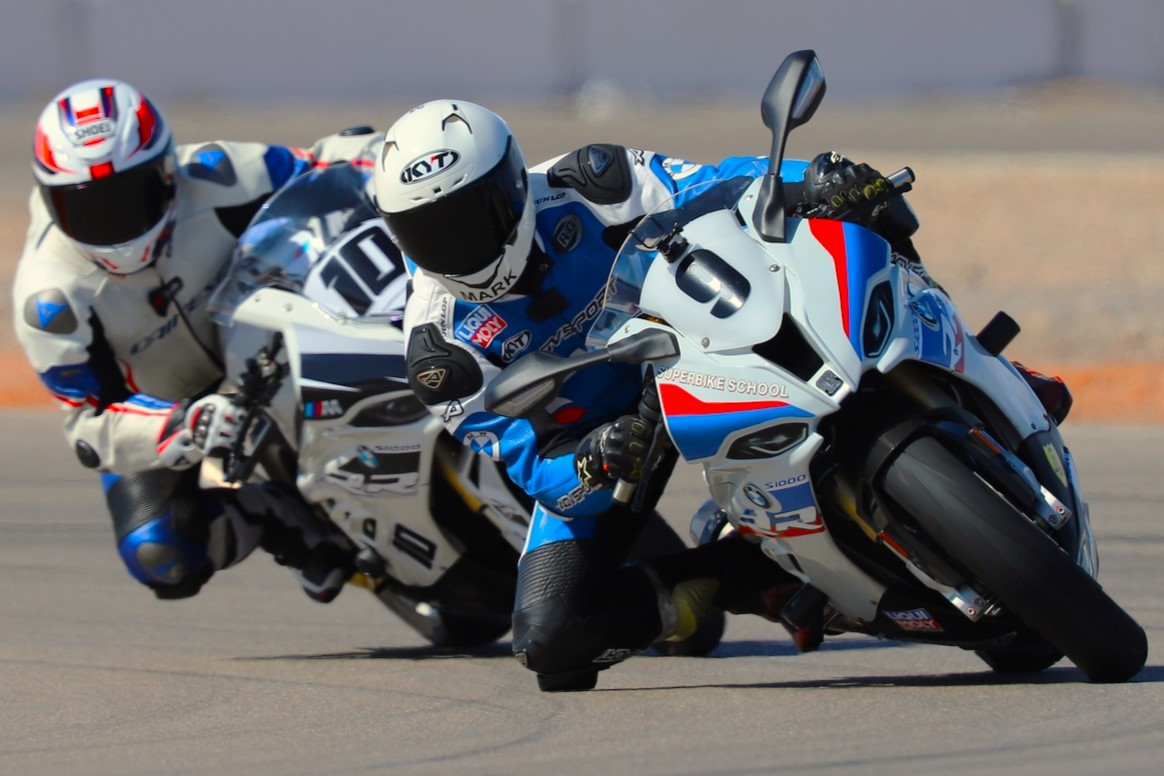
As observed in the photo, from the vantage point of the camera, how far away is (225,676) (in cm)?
592

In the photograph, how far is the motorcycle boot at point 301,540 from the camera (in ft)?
22.0

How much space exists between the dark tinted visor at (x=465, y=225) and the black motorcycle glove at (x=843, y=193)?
33.0 inches

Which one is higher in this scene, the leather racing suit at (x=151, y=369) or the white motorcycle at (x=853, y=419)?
the white motorcycle at (x=853, y=419)

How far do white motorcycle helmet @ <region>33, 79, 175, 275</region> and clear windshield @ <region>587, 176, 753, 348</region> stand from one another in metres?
2.41

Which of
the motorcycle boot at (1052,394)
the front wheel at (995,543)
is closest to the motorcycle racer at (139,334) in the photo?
the motorcycle boot at (1052,394)

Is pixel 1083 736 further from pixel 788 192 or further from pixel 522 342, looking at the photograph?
pixel 522 342

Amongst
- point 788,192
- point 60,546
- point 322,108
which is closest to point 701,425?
point 788,192

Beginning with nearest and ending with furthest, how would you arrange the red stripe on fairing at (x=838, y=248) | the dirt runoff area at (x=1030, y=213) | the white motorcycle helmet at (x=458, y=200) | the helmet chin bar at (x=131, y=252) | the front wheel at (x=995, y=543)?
the front wheel at (x=995, y=543)
the red stripe on fairing at (x=838, y=248)
the white motorcycle helmet at (x=458, y=200)
the helmet chin bar at (x=131, y=252)
the dirt runoff area at (x=1030, y=213)

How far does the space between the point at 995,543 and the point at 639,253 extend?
1.22 m

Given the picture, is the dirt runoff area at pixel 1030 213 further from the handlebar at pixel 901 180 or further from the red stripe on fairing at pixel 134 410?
the handlebar at pixel 901 180

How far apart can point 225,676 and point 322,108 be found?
1543 inches

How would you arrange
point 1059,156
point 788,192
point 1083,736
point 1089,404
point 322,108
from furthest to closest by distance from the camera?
point 322,108
point 1059,156
point 1089,404
point 788,192
point 1083,736

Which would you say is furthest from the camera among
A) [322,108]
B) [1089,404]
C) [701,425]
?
[322,108]

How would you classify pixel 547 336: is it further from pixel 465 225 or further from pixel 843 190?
pixel 843 190
